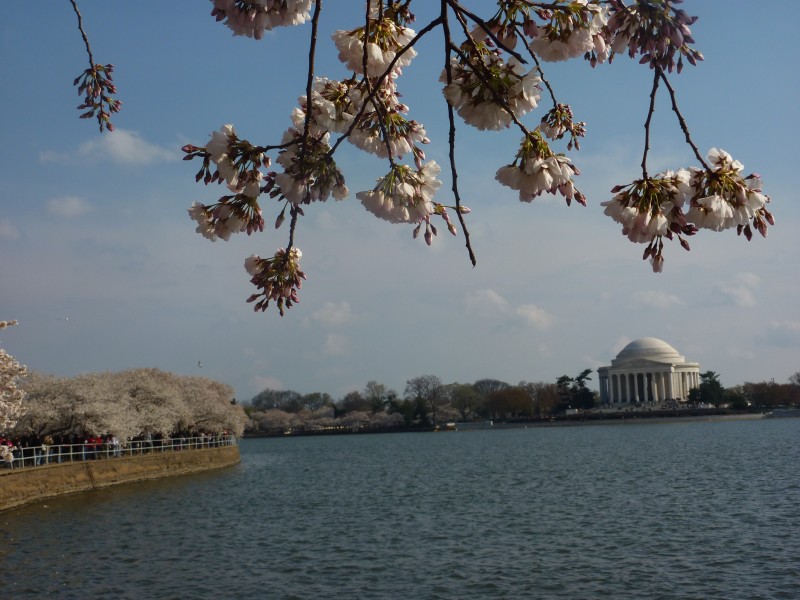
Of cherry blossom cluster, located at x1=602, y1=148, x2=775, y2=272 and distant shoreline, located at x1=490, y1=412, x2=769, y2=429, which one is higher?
cherry blossom cluster, located at x1=602, y1=148, x2=775, y2=272

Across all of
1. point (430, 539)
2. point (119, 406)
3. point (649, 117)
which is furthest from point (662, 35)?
point (119, 406)

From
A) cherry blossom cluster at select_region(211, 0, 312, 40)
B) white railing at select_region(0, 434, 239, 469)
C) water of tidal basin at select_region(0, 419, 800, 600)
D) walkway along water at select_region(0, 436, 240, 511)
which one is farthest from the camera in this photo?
white railing at select_region(0, 434, 239, 469)

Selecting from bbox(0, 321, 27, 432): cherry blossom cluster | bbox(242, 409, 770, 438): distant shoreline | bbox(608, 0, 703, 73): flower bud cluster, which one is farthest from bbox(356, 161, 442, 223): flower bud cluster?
bbox(242, 409, 770, 438): distant shoreline

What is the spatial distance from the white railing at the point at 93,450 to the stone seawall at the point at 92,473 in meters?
0.51

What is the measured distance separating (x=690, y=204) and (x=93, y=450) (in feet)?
128

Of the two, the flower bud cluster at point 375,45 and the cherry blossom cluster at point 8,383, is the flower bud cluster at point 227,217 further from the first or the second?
the cherry blossom cluster at point 8,383

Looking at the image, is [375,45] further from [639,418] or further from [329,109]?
[639,418]

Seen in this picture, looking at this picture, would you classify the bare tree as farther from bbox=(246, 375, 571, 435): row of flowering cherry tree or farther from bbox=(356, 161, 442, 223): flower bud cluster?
bbox=(356, 161, 442, 223): flower bud cluster

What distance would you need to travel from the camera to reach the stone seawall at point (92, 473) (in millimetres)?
28344

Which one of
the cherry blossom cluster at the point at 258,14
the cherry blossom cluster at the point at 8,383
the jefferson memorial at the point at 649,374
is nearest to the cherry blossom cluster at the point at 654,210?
the cherry blossom cluster at the point at 258,14

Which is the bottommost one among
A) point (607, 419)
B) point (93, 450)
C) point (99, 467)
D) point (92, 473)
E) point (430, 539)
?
point (607, 419)

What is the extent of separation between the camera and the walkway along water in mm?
28812

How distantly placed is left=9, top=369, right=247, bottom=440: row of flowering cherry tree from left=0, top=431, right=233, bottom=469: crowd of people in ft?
2.10

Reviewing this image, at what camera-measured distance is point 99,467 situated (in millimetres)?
36250
